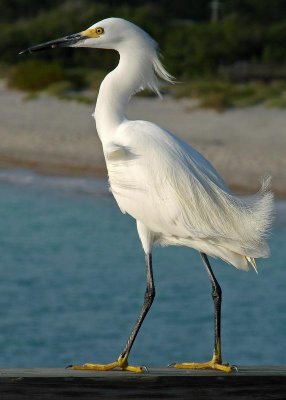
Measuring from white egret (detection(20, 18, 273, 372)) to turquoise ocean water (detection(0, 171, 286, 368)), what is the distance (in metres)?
3.27

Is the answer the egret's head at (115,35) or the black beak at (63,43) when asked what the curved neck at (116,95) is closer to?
the egret's head at (115,35)

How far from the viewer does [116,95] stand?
396cm

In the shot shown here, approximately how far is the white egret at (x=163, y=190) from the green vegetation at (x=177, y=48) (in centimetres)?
1405

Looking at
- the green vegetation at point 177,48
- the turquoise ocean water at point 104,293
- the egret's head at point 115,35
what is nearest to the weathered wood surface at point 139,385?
the egret's head at point 115,35

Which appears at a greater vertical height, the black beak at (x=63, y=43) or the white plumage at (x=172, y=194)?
the black beak at (x=63, y=43)

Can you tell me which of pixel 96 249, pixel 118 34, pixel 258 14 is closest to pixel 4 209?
pixel 96 249

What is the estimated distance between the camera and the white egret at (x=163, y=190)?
367cm

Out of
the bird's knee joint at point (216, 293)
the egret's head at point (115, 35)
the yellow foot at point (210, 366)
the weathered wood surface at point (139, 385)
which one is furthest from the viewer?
the egret's head at point (115, 35)

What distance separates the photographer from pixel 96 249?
35.9ft

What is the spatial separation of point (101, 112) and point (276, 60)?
81.1ft

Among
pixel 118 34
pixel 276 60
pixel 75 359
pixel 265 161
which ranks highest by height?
pixel 276 60

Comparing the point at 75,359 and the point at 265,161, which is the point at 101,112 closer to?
the point at 75,359

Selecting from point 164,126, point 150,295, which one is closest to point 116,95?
point 150,295

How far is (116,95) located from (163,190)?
413mm
